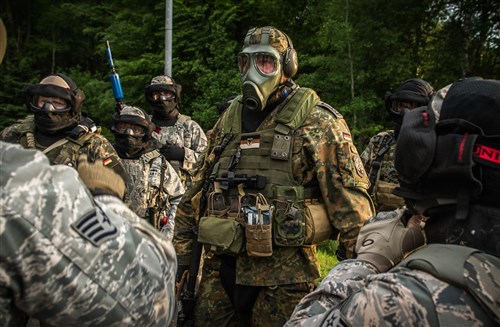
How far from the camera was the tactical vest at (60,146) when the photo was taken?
5.32 metres

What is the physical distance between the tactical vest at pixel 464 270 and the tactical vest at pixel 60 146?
4.13m

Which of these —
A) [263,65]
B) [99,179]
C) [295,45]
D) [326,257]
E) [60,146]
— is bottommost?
[326,257]

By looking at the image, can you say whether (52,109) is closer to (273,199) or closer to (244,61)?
(244,61)

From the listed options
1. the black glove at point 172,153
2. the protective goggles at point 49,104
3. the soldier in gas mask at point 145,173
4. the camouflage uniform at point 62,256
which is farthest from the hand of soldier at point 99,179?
the black glove at point 172,153

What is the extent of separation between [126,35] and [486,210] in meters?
18.0

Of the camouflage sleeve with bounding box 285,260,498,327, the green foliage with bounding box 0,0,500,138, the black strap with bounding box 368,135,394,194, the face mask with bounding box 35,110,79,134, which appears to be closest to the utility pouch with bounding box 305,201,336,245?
the camouflage sleeve with bounding box 285,260,498,327

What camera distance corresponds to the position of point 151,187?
6676 mm

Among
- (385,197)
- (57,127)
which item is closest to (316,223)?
(385,197)

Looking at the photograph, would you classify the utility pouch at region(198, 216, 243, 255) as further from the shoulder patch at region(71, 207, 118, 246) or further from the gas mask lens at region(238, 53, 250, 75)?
the shoulder patch at region(71, 207, 118, 246)

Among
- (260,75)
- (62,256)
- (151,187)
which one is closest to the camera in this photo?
(62,256)

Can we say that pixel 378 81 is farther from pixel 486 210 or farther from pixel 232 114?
pixel 486 210

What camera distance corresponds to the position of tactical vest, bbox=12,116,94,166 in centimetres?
532

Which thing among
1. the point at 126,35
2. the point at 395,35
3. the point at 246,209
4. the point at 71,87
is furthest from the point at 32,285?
the point at 126,35

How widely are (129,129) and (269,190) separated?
3.40 m
